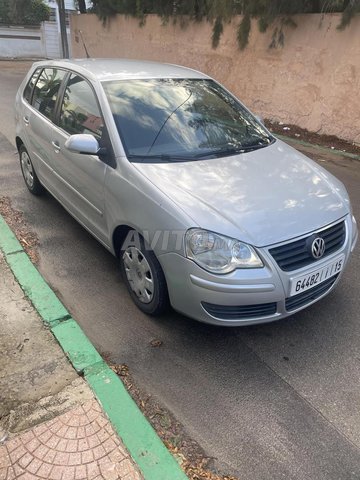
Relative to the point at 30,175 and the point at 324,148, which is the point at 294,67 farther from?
the point at 30,175

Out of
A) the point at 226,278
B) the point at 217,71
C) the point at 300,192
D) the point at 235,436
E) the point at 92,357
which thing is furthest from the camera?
the point at 217,71

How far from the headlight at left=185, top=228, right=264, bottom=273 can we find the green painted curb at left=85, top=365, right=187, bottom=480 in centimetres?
88

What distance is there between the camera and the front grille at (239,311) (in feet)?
8.25

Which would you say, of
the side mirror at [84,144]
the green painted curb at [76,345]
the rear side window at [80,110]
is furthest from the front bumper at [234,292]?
the rear side window at [80,110]

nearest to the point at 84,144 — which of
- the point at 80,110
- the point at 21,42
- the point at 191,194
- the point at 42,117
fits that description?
the point at 80,110

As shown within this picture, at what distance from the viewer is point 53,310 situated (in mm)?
2994

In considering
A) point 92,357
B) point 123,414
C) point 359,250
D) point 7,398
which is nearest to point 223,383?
point 123,414

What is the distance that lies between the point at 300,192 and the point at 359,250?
162 cm

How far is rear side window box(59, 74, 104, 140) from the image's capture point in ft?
10.8

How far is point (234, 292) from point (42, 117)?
290 cm

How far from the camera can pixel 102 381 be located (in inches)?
95.7

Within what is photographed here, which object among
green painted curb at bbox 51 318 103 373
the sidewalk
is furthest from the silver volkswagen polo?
the sidewalk

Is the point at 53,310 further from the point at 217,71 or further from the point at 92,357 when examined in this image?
the point at 217,71

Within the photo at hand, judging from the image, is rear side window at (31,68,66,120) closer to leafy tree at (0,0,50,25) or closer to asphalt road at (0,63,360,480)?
asphalt road at (0,63,360,480)
